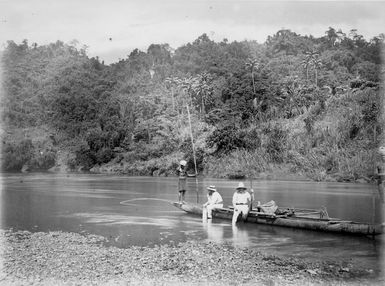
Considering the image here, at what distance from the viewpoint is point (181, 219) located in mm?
18938

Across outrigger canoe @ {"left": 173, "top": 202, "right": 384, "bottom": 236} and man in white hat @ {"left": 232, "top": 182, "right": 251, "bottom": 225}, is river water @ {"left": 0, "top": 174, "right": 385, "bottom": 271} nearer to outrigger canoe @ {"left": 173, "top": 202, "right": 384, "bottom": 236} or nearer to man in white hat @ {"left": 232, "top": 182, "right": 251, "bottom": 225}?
outrigger canoe @ {"left": 173, "top": 202, "right": 384, "bottom": 236}

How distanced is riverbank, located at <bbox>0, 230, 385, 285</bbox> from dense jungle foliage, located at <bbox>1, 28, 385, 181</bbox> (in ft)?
38.8

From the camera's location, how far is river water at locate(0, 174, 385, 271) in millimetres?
13337

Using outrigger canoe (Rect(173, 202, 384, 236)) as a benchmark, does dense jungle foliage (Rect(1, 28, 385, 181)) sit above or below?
above

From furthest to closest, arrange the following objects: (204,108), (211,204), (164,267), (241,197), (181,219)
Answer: (204,108) < (181,219) < (211,204) < (241,197) < (164,267)

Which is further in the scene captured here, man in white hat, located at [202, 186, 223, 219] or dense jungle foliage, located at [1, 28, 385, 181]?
dense jungle foliage, located at [1, 28, 385, 181]

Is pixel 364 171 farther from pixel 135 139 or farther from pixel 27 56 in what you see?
pixel 27 56

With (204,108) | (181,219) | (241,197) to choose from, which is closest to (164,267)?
(241,197)

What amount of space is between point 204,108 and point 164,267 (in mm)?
50650

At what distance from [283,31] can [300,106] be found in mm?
41237

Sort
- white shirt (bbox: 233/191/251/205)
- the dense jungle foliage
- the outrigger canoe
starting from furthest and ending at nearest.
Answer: the dense jungle foliage, white shirt (bbox: 233/191/251/205), the outrigger canoe

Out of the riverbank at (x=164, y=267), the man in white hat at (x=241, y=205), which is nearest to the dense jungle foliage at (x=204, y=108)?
the man in white hat at (x=241, y=205)

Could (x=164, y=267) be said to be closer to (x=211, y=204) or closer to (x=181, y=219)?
(x=211, y=204)

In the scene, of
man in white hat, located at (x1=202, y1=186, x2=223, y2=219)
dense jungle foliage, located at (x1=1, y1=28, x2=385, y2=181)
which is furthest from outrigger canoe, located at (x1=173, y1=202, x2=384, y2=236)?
dense jungle foliage, located at (x1=1, y1=28, x2=385, y2=181)
